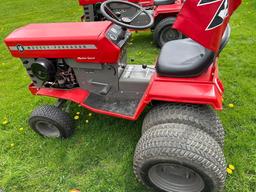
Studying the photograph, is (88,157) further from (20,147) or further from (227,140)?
(227,140)

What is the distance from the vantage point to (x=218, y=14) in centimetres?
159

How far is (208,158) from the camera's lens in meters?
1.87

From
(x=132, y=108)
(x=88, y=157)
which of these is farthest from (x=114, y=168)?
(x=132, y=108)

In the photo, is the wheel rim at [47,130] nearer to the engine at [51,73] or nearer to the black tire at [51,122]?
the black tire at [51,122]

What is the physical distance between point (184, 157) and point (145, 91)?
2.60 feet

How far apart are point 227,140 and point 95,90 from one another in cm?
138

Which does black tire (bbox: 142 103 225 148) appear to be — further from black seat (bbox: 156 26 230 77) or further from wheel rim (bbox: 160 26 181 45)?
wheel rim (bbox: 160 26 181 45)

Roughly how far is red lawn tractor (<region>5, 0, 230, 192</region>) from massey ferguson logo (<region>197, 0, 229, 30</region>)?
284mm

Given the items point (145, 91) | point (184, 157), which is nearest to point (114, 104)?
point (145, 91)

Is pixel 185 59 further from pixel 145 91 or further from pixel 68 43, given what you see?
pixel 68 43

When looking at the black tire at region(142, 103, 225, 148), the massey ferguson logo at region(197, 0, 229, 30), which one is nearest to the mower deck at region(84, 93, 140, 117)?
the black tire at region(142, 103, 225, 148)

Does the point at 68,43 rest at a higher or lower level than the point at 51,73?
higher

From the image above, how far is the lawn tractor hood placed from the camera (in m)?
2.36

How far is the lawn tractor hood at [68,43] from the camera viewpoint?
2359 mm
